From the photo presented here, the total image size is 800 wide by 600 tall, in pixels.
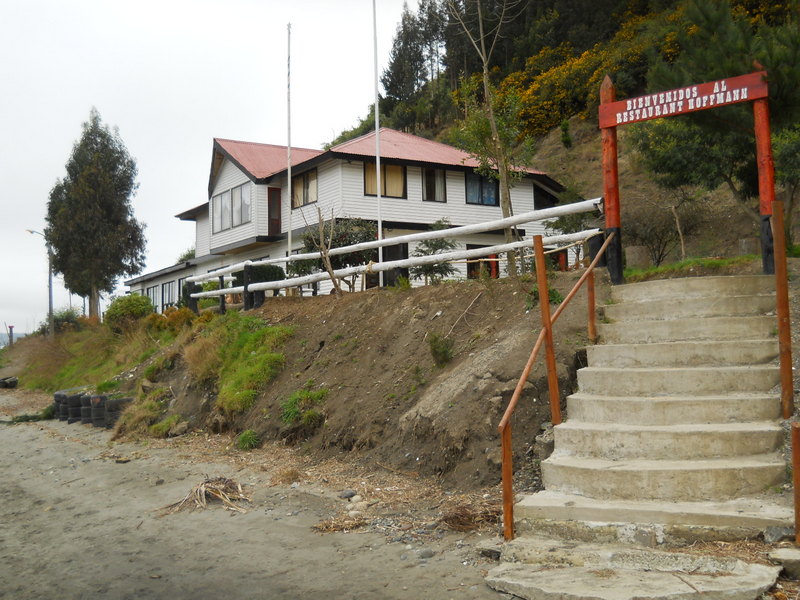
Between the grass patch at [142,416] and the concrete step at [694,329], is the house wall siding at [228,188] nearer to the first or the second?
the grass patch at [142,416]

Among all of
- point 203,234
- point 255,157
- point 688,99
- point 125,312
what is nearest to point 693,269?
point 688,99

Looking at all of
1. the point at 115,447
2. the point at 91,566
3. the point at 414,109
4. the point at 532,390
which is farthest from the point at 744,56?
the point at 414,109

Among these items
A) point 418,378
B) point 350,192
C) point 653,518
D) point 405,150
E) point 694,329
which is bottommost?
point 653,518

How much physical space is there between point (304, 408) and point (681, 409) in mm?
5252

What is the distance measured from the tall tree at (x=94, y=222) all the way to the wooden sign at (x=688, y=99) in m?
38.1

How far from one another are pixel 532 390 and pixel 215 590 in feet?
11.9

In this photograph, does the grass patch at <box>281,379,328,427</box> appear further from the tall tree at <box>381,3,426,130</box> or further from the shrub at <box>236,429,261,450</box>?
the tall tree at <box>381,3,426,130</box>

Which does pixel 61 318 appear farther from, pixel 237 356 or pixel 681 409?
pixel 681 409

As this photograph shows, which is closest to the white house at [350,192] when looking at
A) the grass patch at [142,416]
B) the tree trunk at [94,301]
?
the grass patch at [142,416]

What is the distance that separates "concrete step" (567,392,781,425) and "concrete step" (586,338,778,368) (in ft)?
1.88

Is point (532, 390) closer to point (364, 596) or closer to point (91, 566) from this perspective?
point (364, 596)

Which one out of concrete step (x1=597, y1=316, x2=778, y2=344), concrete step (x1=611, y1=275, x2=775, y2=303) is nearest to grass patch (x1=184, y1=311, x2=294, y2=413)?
concrete step (x1=597, y1=316, x2=778, y2=344)

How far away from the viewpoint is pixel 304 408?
33.2ft

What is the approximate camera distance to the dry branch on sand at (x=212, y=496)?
773 centimetres
